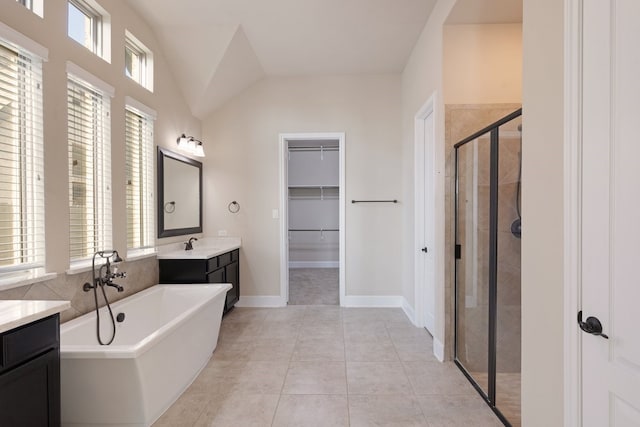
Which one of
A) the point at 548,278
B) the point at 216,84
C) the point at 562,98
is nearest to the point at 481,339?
the point at 548,278

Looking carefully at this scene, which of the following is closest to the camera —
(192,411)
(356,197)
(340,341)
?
(192,411)

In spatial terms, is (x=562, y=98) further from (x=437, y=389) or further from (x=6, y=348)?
(x=6, y=348)

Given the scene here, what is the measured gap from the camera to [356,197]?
415cm

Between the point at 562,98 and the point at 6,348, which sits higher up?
the point at 562,98

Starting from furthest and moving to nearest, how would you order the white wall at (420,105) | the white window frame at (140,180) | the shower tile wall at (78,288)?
the white window frame at (140,180)
the white wall at (420,105)
the shower tile wall at (78,288)

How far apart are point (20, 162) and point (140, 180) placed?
3.79 feet

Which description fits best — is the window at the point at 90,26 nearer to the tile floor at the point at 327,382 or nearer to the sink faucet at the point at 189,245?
the sink faucet at the point at 189,245

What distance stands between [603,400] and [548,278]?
1.42ft

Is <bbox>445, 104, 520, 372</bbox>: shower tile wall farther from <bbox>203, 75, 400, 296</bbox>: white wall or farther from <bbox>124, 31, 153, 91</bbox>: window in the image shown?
<bbox>124, 31, 153, 91</bbox>: window

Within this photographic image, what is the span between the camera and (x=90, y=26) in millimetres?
2414

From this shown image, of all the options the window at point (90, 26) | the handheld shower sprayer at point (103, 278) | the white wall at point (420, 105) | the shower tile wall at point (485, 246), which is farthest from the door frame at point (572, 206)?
the window at point (90, 26)

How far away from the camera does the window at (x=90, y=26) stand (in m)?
2.23

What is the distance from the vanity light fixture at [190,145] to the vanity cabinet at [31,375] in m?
2.54

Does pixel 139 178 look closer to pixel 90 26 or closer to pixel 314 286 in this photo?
pixel 90 26
